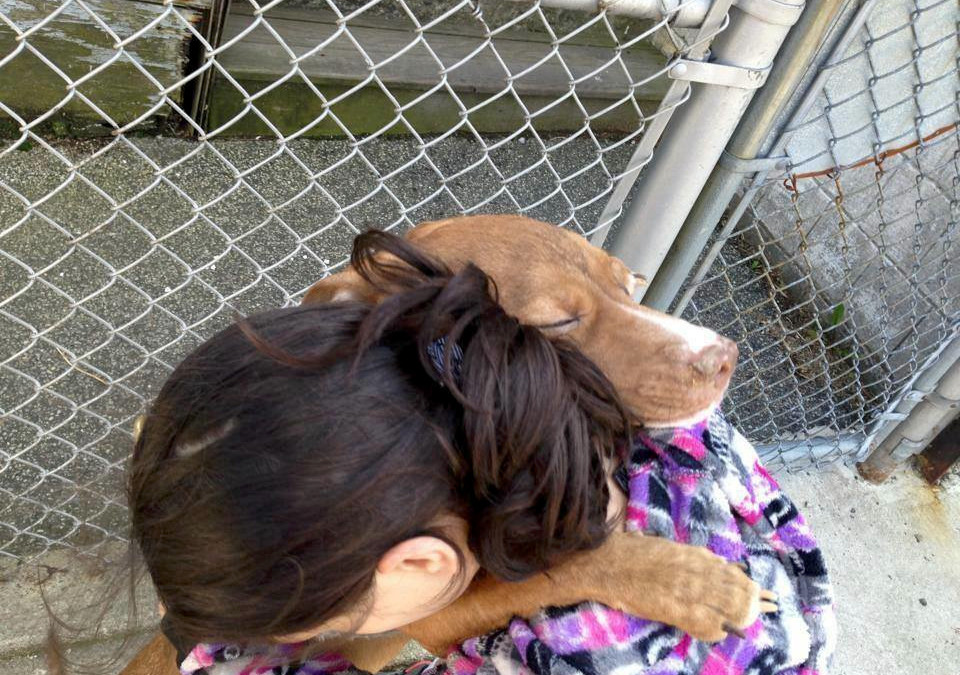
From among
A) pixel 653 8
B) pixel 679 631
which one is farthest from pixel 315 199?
pixel 679 631

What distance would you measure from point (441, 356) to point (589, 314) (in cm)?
70

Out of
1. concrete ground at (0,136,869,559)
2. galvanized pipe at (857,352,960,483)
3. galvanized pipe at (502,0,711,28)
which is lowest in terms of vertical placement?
concrete ground at (0,136,869,559)

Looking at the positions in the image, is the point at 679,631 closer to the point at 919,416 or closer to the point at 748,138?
the point at 748,138

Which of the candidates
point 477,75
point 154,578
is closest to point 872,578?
point 154,578

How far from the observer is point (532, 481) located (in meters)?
1.22

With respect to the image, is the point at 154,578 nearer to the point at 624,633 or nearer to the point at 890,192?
the point at 624,633

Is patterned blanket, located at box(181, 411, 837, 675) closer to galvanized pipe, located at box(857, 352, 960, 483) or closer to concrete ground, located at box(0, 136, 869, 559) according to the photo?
concrete ground, located at box(0, 136, 869, 559)

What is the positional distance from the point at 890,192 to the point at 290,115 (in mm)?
3000

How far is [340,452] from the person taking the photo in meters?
1.12

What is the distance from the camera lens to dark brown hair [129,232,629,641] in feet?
3.70

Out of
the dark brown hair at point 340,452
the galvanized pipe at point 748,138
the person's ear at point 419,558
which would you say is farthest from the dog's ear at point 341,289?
the galvanized pipe at point 748,138

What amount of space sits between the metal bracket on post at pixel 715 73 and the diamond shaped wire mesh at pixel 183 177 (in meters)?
0.47

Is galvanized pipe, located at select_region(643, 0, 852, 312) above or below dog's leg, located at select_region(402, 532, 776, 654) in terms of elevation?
above

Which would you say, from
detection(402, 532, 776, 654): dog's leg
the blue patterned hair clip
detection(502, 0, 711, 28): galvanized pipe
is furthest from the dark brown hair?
detection(502, 0, 711, 28): galvanized pipe
